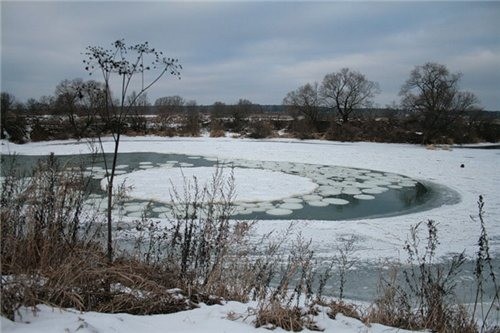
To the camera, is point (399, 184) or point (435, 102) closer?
point (399, 184)

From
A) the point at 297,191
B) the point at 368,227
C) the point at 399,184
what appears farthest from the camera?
the point at 399,184

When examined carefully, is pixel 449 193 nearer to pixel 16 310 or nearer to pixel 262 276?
pixel 262 276

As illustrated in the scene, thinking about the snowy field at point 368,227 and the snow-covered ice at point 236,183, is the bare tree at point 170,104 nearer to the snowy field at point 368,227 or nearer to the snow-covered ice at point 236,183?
the snowy field at point 368,227

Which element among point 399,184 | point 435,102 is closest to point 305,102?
point 435,102

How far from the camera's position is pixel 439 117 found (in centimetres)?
3256

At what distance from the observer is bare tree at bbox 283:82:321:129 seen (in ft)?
145

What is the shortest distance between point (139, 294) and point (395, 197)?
9725 millimetres

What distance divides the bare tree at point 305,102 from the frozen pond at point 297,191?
28263 millimetres

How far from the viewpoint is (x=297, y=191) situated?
11305 mm

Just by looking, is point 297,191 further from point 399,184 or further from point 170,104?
point 170,104

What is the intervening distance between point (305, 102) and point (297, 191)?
114 feet

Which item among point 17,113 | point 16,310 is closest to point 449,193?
point 16,310

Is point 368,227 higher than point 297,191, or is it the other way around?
point 297,191

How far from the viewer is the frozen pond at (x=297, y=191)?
9133 mm
